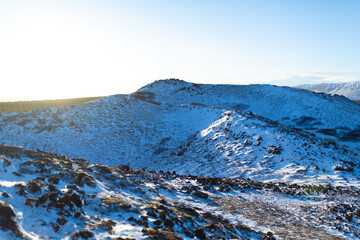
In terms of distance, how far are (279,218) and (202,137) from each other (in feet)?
55.4

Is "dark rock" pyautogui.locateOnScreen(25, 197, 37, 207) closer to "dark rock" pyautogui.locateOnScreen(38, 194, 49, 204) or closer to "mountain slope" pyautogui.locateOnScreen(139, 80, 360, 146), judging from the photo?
"dark rock" pyautogui.locateOnScreen(38, 194, 49, 204)

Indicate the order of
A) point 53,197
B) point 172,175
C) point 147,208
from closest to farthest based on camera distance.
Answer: point 53,197, point 147,208, point 172,175

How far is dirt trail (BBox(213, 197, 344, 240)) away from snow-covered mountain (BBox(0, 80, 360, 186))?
5422 millimetres

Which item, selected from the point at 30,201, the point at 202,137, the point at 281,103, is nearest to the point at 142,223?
the point at 30,201

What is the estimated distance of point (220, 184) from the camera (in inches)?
582

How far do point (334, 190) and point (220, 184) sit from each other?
20.4 ft

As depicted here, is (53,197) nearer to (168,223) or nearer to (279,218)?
(168,223)

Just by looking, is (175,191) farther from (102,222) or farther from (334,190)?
(334,190)

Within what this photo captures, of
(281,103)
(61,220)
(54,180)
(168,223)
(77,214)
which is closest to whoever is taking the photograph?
(61,220)

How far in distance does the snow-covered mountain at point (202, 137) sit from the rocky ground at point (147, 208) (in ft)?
13.1

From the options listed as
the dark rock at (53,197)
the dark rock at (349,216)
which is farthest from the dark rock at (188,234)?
the dark rock at (349,216)

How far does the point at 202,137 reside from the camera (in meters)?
26.9

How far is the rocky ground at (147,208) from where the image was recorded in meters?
5.97

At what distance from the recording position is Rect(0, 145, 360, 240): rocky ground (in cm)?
597
